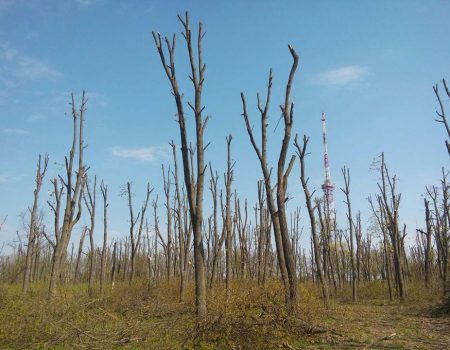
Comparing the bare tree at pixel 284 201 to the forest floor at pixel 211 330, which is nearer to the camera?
the forest floor at pixel 211 330

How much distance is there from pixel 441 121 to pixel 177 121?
424 inches

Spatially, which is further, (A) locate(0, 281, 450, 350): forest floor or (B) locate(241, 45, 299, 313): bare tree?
(B) locate(241, 45, 299, 313): bare tree

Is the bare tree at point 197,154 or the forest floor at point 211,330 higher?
the bare tree at point 197,154

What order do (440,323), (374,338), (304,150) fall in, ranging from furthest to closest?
(304,150) → (440,323) → (374,338)

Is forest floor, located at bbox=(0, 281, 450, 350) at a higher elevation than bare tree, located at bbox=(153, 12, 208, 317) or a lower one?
lower

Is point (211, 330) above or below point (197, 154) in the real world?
below

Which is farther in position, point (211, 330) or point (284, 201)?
point (284, 201)

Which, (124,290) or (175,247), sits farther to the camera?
(175,247)

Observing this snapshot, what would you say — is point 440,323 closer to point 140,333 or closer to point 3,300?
point 140,333

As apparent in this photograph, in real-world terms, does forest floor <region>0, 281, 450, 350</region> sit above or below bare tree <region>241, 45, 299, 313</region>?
below

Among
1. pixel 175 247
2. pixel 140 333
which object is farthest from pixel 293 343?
pixel 175 247

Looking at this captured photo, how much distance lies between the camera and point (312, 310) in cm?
955

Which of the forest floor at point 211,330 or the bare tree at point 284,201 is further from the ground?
the bare tree at point 284,201

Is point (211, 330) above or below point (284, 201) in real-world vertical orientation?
below
